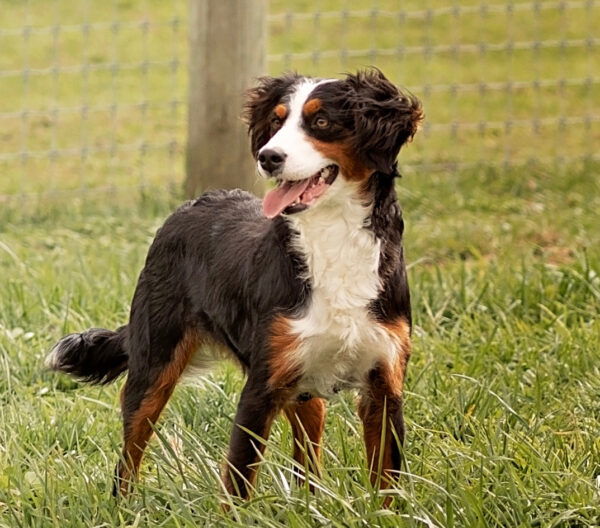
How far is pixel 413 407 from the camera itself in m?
4.31

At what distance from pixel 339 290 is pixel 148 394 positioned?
728mm

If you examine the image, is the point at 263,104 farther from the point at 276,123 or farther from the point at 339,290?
the point at 339,290

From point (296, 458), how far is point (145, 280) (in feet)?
2.21

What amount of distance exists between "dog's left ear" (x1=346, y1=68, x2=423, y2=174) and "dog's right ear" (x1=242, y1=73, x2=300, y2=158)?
0.19 m

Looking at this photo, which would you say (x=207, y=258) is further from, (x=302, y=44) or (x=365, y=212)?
(x=302, y=44)

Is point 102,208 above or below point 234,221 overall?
below

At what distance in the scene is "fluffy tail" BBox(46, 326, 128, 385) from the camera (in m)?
4.27

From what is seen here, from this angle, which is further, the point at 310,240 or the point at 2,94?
the point at 2,94

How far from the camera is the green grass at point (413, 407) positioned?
3418mm

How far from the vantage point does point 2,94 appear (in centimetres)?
1245

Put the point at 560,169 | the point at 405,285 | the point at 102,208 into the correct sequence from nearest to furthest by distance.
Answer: the point at 405,285 → the point at 102,208 → the point at 560,169

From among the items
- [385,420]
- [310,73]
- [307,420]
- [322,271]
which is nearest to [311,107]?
[322,271]

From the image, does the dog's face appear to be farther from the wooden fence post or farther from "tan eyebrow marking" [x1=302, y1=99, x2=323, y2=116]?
the wooden fence post

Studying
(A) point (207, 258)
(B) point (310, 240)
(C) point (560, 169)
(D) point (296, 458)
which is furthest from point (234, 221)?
(C) point (560, 169)
